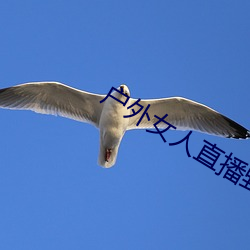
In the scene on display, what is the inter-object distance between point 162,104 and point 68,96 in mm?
1263

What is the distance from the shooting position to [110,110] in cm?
522

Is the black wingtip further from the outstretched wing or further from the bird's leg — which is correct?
the bird's leg

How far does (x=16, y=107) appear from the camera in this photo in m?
5.59

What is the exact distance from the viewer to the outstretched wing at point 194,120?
570cm

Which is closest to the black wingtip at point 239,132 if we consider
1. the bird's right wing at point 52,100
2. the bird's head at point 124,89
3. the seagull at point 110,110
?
the seagull at point 110,110

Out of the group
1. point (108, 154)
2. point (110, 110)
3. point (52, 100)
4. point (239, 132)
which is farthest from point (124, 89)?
point (239, 132)

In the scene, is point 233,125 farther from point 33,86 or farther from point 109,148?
point 33,86

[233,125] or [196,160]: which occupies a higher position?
[233,125]

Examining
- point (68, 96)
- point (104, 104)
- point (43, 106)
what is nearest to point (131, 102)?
point (104, 104)

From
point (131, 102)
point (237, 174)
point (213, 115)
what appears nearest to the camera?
point (237, 174)

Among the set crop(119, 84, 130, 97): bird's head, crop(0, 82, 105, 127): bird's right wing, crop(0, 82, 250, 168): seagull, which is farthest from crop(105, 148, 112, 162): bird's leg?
crop(119, 84, 130, 97): bird's head

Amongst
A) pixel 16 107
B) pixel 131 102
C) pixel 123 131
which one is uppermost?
pixel 131 102

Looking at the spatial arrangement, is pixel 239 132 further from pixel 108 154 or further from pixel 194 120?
pixel 108 154

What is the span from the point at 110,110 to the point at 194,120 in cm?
134
